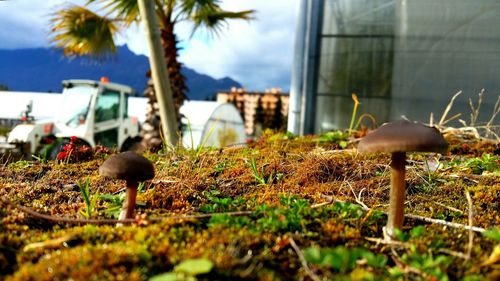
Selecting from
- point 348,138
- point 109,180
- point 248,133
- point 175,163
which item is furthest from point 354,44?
point 248,133

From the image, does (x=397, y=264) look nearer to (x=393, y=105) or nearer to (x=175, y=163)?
(x=175, y=163)

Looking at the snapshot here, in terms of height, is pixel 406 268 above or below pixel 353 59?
below

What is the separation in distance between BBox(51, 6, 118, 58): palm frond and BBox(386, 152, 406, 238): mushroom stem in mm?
8782

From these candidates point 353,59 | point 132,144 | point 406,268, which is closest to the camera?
point 406,268

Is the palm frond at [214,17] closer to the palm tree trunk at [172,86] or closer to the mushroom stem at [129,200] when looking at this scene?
the palm tree trunk at [172,86]

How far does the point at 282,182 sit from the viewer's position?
7.35 ft

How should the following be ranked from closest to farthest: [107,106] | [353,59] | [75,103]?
[353,59]
[75,103]
[107,106]

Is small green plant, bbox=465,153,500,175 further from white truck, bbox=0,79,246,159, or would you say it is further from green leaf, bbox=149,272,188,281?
white truck, bbox=0,79,246,159

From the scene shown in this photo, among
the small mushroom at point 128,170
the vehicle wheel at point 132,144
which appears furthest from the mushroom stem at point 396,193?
the vehicle wheel at point 132,144

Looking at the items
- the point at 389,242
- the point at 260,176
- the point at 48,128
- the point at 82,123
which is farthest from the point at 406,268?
the point at 48,128

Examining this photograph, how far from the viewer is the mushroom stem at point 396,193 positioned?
1486 mm

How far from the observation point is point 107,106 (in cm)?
1229

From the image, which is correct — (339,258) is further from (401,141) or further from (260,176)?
(260,176)

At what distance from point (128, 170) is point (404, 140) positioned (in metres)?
0.89
